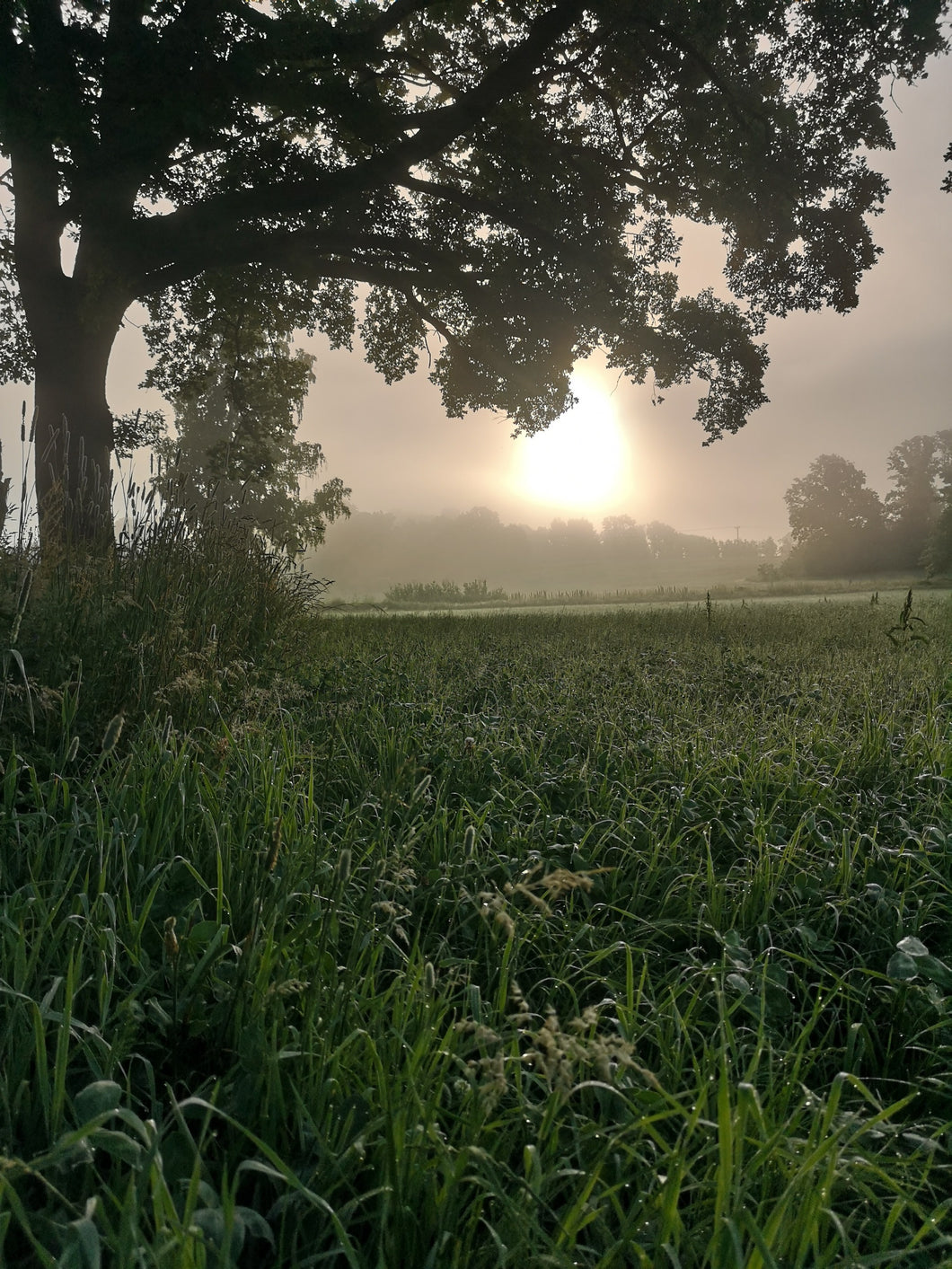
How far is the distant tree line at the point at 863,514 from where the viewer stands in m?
52.8

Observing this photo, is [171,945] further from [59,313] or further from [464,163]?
[464,163]

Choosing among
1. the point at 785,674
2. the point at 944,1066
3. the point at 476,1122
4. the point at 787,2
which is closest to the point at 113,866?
the point at 476,1122

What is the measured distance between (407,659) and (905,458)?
69.1 meters

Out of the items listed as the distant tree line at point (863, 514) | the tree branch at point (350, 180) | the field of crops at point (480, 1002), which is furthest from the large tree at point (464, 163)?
the distant tree line at point (863, 514)

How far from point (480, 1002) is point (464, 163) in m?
17.2

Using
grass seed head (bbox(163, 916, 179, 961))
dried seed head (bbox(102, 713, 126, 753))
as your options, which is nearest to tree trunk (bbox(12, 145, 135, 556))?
dried seed head (bbox(102, 713, 126, 753))

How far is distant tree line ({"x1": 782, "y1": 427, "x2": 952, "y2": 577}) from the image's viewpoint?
173 feet

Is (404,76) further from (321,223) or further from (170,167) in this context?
(170,167)

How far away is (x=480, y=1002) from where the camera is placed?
1.60m

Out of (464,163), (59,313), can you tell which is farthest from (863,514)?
(59,313)

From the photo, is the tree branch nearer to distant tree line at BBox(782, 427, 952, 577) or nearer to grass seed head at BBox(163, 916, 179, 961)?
grass seed head at BBox(163, 916, 179, 961)

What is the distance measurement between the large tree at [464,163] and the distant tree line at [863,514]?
4309 cm

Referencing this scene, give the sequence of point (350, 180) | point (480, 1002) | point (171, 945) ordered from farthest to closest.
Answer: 1. point (350, 180)
2. point (480, 1002)
3. point (171, 945)

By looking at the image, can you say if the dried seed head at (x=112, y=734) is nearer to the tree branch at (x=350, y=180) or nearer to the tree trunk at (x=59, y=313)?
the tree trunk at (x=59, y=313)
